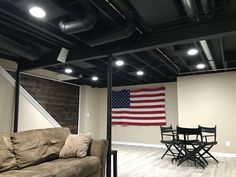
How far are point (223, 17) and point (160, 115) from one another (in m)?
4.83

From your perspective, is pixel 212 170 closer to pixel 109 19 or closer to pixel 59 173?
pixel 59 173

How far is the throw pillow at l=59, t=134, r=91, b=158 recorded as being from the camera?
3.06 m

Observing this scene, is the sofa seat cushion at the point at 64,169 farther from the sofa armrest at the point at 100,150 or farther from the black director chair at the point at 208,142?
the black director chair at the point at 208,142

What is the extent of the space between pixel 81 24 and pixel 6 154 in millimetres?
1887

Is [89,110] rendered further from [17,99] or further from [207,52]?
[207,52]

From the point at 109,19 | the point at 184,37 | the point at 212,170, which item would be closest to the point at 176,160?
the point at 212,170

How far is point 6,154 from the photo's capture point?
2518 mm

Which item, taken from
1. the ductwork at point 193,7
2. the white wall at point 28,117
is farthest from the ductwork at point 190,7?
the white wall at point 28,117

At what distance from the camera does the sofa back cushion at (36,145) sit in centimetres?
269

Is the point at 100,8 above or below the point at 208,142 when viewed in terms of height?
above

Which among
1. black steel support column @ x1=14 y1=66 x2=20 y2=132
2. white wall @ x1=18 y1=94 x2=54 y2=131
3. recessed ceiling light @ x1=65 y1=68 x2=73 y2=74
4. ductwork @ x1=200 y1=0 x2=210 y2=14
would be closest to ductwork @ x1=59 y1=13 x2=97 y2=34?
ductwork @ x1=200 y1=0 x2=210 y2=14

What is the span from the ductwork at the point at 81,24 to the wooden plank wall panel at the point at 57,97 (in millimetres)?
3071

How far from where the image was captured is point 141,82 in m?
7.65

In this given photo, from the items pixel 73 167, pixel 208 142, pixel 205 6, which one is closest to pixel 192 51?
pixel 205 6
